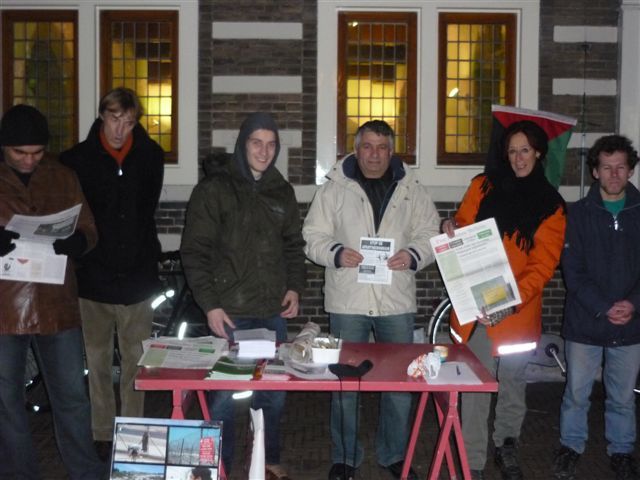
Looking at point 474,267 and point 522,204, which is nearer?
point 474,267

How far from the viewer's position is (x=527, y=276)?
5141mm

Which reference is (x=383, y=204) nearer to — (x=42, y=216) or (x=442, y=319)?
(x=42, y=216)

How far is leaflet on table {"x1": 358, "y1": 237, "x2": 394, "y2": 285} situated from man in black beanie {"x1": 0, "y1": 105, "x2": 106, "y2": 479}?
→ 5.30 feet

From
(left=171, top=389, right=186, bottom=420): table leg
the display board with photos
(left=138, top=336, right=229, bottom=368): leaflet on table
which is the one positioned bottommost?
the display board with photos

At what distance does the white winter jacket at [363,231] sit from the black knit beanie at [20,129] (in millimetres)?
1720

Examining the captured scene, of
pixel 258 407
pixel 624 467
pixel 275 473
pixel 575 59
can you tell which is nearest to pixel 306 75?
pixel 575 59

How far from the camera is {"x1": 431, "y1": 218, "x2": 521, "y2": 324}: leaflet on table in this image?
497cm

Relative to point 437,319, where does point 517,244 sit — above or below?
above

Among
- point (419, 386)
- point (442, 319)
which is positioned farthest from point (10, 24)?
point (419, 386)

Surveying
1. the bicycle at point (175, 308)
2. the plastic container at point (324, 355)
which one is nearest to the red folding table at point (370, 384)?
the plastic container at point (324, 355)

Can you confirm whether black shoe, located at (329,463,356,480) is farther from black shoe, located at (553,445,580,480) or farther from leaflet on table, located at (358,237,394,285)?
black shoe, located at (553,445,580,480)

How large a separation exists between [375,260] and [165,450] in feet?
6.02

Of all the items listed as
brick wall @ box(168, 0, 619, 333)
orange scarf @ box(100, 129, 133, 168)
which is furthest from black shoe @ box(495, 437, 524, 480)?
brick wall @ box(168, 0, 619, 333)

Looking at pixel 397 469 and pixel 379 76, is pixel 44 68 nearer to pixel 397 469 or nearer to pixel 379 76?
pixel 379 76
